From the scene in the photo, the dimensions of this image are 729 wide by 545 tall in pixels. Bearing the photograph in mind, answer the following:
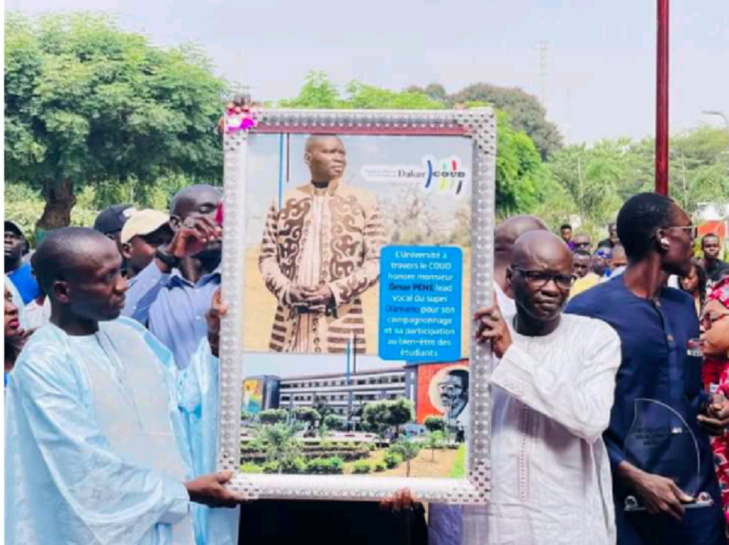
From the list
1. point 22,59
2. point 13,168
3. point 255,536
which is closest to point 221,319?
point 255,536

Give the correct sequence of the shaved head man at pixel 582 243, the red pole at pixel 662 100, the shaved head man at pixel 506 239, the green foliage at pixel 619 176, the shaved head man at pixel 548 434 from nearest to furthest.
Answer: the shaved head man at pixel 548 434, the shaved head man at pixel 506 239, the red pole at pixel 662 100, the shaved head man at pixel 582 243, the green foliage at pixel 619 176

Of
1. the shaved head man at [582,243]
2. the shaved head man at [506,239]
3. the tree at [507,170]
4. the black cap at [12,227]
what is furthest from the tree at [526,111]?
the shaved head man at [506,239]

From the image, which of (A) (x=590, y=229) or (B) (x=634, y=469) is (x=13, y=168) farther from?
(B) (x=634, y=469)

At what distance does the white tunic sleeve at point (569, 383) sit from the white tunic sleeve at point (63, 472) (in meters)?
1.22

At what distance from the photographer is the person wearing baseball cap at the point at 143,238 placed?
4664 mm

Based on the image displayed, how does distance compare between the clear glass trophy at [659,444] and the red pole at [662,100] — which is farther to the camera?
the red pole at [662,100]

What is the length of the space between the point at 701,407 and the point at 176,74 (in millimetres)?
15121

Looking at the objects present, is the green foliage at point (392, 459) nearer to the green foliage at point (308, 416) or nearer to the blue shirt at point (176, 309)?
the green foliage at point (308, 416)

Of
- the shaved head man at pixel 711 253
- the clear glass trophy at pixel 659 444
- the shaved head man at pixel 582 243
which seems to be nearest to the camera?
the clear glass trophy at pixel 659 444

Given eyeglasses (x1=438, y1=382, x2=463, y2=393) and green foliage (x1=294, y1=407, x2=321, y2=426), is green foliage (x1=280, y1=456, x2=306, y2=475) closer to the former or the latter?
green foliage (x1=294, y1=407, x2=321, y2=426)

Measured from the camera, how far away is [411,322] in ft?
12.9

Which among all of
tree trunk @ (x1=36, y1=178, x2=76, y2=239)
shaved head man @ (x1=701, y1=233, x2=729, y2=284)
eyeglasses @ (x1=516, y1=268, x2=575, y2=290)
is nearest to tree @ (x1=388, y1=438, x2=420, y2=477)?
eyeglasses @ (x1=516, y1=268, x2=575, y2=290)

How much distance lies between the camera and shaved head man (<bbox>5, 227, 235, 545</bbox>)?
391 centimetres

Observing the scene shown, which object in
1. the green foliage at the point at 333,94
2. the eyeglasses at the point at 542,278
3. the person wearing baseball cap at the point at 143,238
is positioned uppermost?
the green foliage at the point at 333,94
